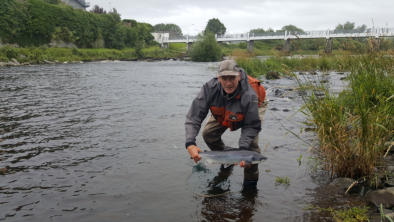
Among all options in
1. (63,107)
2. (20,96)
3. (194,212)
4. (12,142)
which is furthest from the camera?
(20,96)

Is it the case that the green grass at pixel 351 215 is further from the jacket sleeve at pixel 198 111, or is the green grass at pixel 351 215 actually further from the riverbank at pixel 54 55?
the riverbank at pixel 54 55

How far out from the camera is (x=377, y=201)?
4742 mm

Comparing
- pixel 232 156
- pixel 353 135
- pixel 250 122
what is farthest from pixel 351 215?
pixel 250 122

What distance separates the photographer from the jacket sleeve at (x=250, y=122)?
516cm

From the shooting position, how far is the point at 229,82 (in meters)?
5.04

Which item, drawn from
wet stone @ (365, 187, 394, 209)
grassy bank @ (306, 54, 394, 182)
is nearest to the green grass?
wet stone @ (365, 187, 394, 209)

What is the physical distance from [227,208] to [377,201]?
227 centimetres

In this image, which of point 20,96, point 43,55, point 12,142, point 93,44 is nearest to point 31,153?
point 12,142

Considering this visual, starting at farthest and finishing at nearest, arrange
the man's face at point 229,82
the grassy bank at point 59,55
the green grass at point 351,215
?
the grassy bank at point 59,55 → the man's face at point 229,82 → the green grass at point 351,215

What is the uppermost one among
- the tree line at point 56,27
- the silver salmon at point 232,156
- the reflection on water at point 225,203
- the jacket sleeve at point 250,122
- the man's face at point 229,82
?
the tree line at point 56,27

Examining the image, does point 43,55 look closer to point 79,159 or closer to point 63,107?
point 63,107

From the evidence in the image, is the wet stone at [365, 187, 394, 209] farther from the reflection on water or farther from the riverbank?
the riverbank

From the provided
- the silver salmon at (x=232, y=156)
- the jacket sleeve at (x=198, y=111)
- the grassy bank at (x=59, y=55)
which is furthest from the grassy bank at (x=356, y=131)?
the grassy bank at (x=59, y=55)

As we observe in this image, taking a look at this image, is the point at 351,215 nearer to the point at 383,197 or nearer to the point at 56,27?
the point at 383,197
